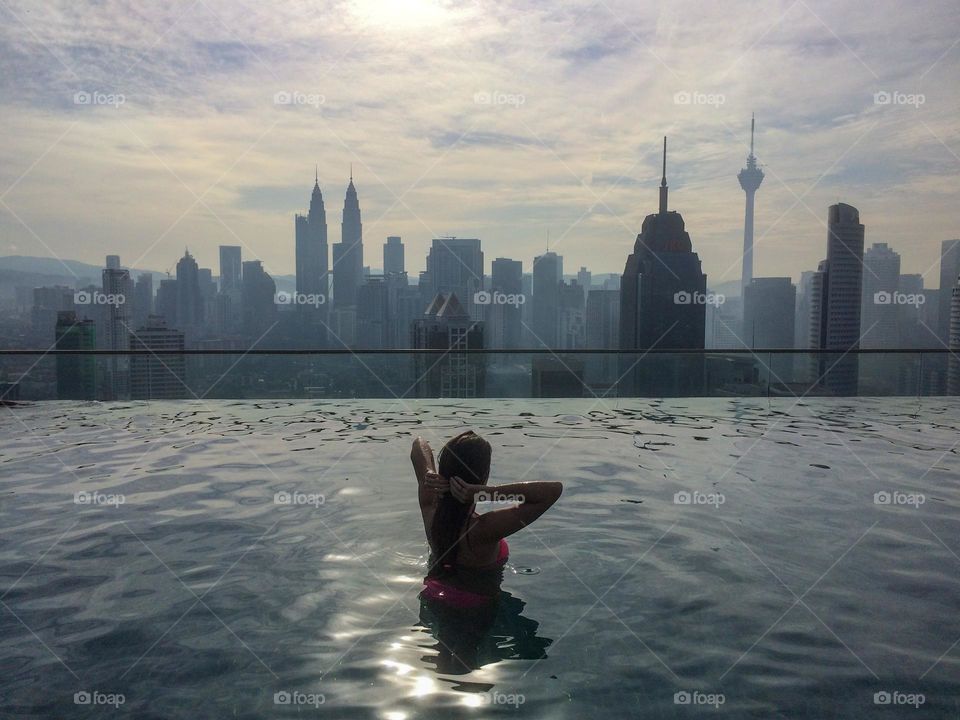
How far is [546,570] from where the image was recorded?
2.71 meters

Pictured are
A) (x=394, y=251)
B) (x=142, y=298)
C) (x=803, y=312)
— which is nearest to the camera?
(x=142, y=298)

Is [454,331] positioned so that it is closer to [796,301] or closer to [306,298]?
[306,298]

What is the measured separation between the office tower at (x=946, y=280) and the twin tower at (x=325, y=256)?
7.35 metres

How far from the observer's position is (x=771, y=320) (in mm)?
8219

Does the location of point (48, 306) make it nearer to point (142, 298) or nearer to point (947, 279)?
point (142, 298)

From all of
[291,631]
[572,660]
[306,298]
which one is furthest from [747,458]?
[306,298]

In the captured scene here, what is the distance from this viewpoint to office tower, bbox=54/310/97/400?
7.02m

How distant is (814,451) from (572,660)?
401cm

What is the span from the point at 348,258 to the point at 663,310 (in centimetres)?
467

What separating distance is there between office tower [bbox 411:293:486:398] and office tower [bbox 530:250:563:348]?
726mm

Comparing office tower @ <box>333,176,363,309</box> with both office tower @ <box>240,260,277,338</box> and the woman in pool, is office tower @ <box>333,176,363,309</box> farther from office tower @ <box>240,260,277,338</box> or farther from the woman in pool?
the woman in pool

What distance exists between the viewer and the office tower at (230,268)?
26.2ft

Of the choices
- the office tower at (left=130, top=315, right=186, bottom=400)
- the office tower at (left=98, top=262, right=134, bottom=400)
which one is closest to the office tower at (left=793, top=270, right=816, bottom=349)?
the office tower at (left=130, top=315, right=186, bottom=400)

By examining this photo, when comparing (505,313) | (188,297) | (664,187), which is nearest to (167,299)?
(188,297)
